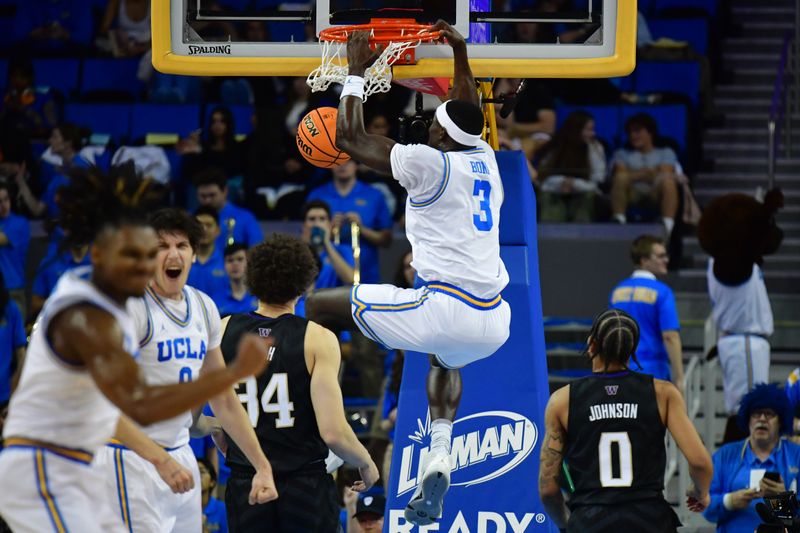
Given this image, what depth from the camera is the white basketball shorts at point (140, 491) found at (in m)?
5.78

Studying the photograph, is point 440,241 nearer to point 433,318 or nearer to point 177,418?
point 433,318

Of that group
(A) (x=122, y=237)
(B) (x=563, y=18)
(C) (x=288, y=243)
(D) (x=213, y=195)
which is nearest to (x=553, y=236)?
(D) (x=213, y=195)

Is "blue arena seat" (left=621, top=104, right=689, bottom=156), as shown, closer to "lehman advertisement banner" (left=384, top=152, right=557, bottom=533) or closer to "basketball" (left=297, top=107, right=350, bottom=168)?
"lehman advertisement banner" (left=384, top=152, right=557, bottom=533)

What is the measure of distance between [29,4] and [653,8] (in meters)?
7.34

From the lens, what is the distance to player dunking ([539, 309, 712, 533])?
6.79 metres

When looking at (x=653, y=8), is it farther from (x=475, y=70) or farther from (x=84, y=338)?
(x=84, y=338)

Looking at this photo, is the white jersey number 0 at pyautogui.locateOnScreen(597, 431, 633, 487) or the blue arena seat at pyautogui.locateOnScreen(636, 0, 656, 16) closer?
the white jersey number 0 at pyautogui.locateOnScreen(597, 431, 633, 487)

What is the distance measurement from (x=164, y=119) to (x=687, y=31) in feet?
19.5

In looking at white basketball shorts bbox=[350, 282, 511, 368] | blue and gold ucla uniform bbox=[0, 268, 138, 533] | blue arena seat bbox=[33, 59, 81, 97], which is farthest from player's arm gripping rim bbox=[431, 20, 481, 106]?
blue arena seat bbox=[33, 59, 81, 97]

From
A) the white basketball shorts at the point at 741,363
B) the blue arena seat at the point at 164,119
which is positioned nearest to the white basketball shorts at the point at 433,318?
the white basketball shorts at the point at 741,363

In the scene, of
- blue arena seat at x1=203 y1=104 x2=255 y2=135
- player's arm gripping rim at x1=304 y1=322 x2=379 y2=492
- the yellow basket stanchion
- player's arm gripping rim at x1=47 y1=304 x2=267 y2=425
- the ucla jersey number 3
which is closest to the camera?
player's arm gripping rim at x1=47 y1=304 x2=267 y2=425

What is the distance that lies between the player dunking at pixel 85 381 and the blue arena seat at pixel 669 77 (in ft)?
35.4

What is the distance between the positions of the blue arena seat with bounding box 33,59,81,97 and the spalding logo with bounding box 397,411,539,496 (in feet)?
29.1

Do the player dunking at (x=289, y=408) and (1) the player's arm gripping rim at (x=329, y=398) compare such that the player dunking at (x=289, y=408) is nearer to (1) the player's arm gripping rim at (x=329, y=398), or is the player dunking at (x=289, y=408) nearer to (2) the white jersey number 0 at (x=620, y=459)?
(1) the player's arm gripping rim at (x=329, y=398)
